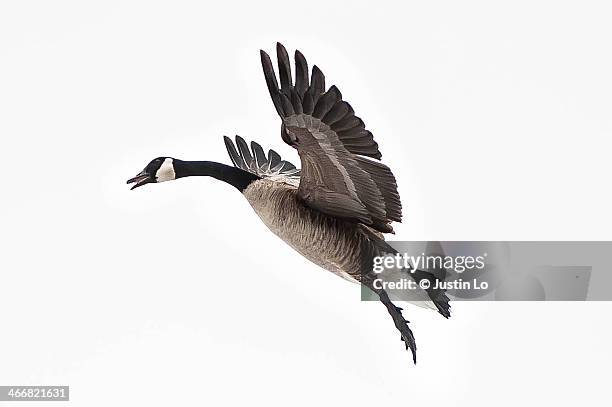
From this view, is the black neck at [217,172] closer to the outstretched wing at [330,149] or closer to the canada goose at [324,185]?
the canada goose at [324,185]

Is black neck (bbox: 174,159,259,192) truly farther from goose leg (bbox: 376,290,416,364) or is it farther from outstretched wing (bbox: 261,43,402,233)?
goose leg (bbox: 376,290,416,364)

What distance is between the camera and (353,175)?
387 cm

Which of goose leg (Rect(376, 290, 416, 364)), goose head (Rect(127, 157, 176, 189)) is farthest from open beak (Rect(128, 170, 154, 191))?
goose leg (Rect(376, 290, 416, 364))

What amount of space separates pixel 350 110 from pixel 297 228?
32.5 inches

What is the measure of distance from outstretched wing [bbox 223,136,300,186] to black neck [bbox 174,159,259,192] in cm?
77

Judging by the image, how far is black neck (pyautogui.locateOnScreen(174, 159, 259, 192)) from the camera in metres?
4.24

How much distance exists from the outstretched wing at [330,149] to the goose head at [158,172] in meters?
0.74

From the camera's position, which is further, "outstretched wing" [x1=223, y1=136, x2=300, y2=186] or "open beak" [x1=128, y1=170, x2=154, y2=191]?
"outstretched wing" [x1=223, y1=136, x2=300, y2=186]

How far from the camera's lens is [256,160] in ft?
17.1

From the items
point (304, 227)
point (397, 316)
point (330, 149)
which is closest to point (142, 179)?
point (304, 227)

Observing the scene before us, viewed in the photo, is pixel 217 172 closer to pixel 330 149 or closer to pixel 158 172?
pixel 158 172
